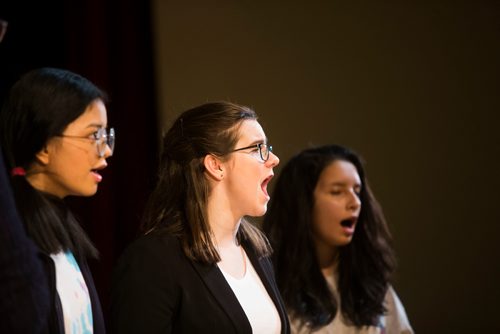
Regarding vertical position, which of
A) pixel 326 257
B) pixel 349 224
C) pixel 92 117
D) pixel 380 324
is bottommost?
pixel 380 324

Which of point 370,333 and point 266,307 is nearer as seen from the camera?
point 266,307

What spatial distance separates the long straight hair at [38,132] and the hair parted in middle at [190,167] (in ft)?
1.09

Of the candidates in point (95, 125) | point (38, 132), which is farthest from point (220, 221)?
point (38, 132)

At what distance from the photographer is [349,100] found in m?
3.38

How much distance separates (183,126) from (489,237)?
7.22ft

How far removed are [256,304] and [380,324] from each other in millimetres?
968

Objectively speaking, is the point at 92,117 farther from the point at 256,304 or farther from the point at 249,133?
the point at 256,304

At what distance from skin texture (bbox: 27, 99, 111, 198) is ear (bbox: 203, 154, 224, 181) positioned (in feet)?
1.12

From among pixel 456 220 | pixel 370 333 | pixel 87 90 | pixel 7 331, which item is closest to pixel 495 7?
pixel 456 220

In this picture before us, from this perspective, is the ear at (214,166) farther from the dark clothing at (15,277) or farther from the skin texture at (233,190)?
the dark clothing at (15,277)

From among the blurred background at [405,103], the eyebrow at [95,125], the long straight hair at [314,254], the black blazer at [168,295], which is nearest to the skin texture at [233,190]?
the black blazer at [168,295]

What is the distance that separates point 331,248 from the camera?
270cm

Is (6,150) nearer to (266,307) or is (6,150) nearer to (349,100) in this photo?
(266,307)

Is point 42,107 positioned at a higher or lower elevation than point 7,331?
higher
